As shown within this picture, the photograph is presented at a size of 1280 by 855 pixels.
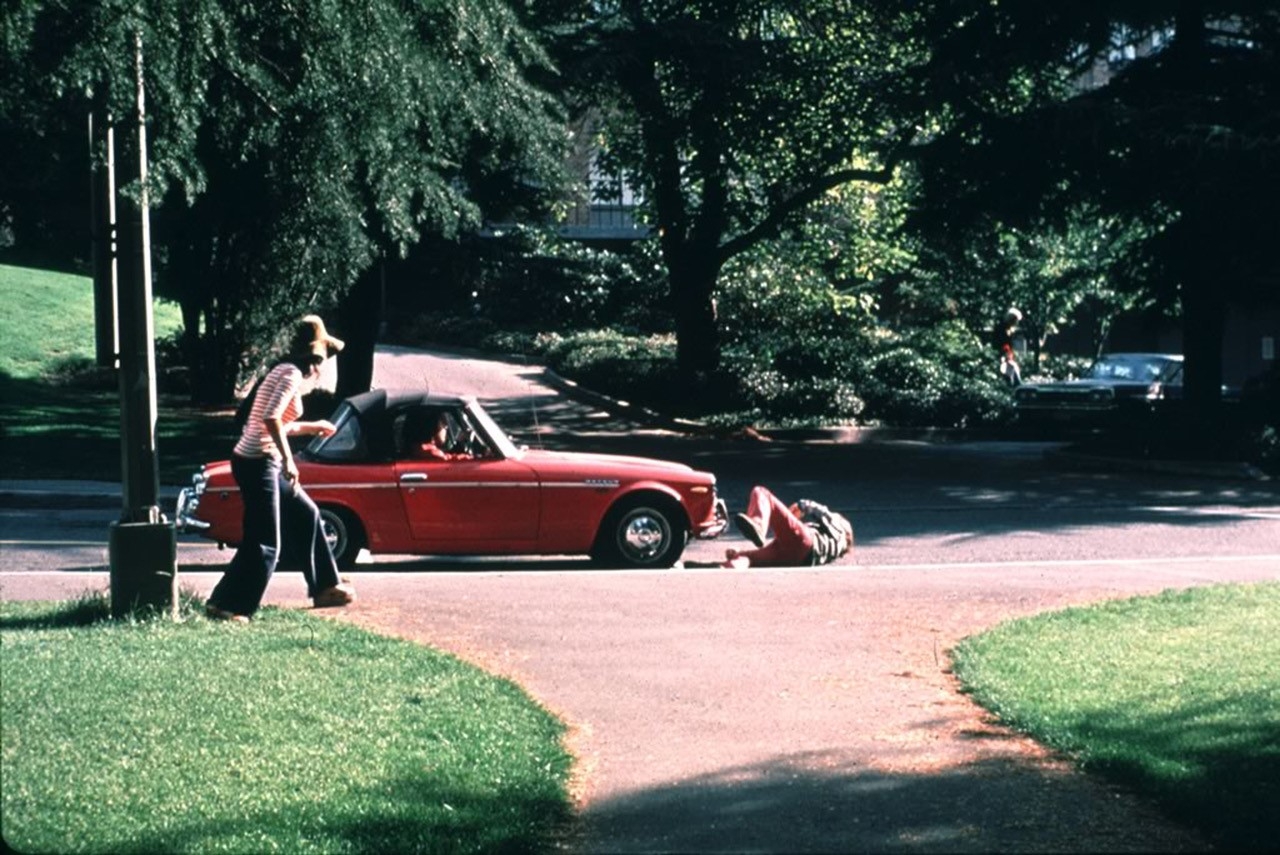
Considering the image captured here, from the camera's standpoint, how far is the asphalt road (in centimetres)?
716

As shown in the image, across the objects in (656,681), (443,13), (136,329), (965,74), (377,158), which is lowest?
(656,681)

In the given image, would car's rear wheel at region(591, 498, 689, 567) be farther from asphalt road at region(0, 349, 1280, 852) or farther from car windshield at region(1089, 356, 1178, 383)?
car windshield at region(1089, 356, 1178, 383)

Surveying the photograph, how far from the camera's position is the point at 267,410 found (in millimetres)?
11078

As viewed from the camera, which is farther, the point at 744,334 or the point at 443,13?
the point at 744,334

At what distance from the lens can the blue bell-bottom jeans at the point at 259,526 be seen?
10906 millimetres

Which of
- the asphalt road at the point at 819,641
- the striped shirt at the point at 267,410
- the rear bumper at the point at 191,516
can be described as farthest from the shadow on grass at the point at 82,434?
the striped shirt at the point at 267,410

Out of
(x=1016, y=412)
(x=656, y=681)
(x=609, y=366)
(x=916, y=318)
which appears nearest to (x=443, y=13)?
(x=656, y=681)

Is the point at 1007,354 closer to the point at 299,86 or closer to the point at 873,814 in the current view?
the point at 299,86

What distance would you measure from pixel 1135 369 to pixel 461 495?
76.0 ft

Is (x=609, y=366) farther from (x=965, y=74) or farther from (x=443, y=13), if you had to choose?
(x=443, y=13)

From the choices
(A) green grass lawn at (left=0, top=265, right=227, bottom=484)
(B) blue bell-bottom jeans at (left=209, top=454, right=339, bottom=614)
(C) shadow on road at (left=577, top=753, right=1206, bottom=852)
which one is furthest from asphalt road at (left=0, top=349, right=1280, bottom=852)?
(A) green grass lawn at (left=0, top=265, right=227, bottom=484)

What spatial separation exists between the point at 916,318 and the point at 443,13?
121 ft

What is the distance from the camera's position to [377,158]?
11.8 meters

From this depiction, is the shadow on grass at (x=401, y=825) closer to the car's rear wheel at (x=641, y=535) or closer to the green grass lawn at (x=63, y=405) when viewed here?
the car's rear wheel at (x=641, y=535)
